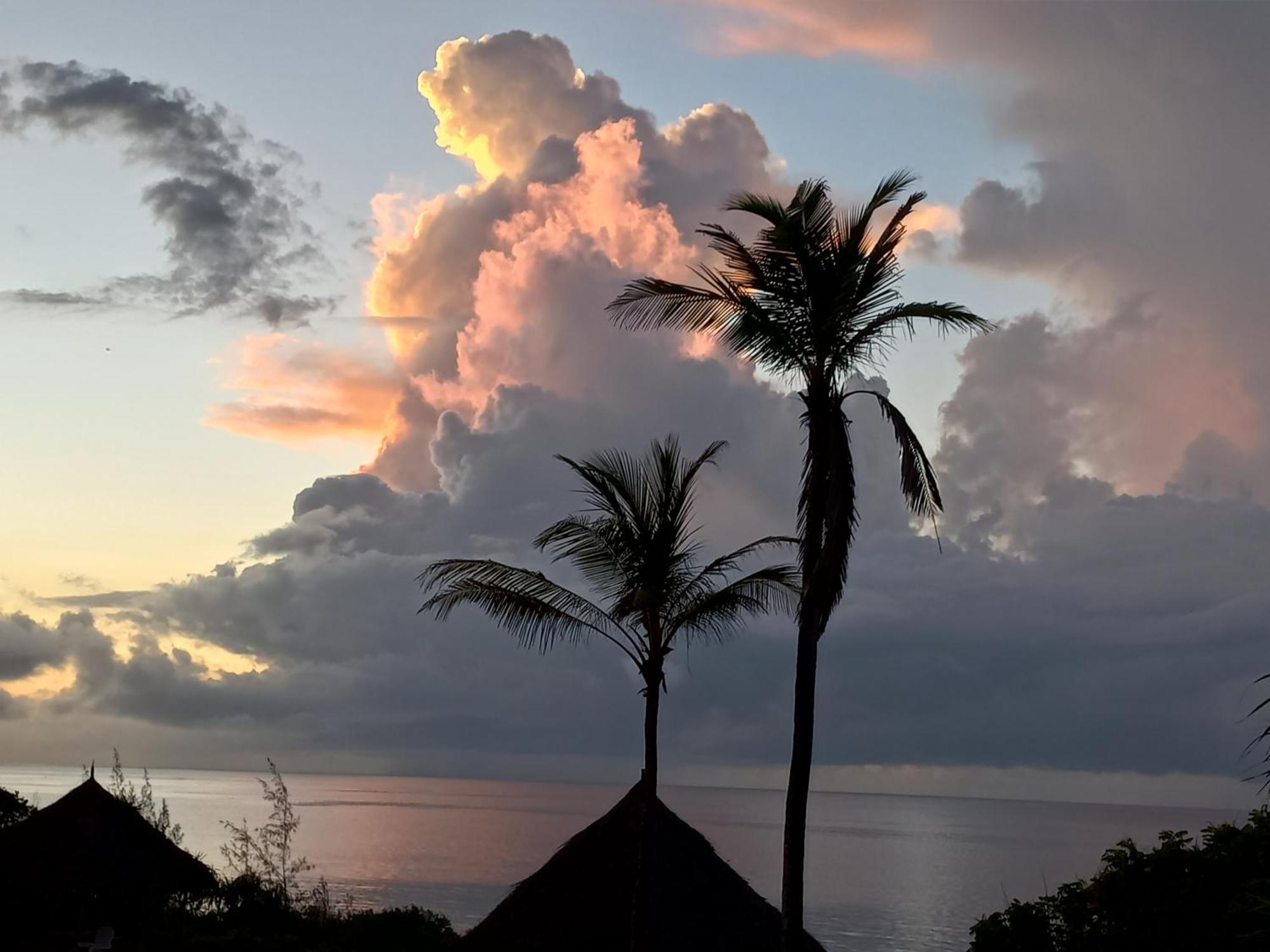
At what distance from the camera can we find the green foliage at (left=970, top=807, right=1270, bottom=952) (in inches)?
627

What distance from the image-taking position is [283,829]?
28.2 m

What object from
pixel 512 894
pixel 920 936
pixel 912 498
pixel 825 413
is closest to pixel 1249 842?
pixel 912 498

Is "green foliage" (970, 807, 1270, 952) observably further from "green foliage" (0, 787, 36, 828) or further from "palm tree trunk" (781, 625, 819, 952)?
"green foliage" (0, 787, 36, 828)

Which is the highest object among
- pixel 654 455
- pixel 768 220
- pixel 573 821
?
pixel 768 220

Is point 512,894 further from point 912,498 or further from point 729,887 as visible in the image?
point 912,498

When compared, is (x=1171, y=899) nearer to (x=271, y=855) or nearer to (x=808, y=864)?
(x=271, y=855)

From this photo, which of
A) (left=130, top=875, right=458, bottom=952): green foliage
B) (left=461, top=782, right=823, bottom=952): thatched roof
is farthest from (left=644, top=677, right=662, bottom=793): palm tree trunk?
(left=130, top=875, right=458, bottom=952): green foliage

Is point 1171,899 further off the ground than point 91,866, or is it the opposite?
point 1171,899

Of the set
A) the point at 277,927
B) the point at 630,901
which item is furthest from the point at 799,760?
the point at 277,927

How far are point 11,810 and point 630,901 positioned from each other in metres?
18.8

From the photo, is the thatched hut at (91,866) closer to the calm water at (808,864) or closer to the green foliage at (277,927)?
the green foliage at (277,927)

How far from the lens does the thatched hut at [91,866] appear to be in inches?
993

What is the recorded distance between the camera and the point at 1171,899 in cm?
1642

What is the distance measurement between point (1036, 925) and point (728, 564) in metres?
6.25
